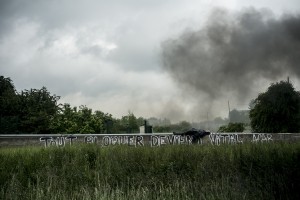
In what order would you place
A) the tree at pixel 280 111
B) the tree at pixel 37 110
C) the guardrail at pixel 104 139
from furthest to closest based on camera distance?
the tree at pixel 280 111, the tree at pixel 37 110, the guardrail at pixel 104 139

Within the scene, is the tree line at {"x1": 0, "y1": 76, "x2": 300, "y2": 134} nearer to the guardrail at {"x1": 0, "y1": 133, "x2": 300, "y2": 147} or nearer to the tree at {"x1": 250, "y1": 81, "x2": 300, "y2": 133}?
the tree at {"x1": 250, "y1": 81, "x2": 300, "y2": 133}

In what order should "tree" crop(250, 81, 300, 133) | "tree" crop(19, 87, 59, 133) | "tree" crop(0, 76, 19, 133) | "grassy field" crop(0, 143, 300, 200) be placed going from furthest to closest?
1. "tree" crop(250, 81, 300, 133)
2. "tree" crop(19, 87, 59, 133)
3. "tree" crop(0, 76, 19, 133)
4. "grassy field" crop(0, 143, 300, 200)

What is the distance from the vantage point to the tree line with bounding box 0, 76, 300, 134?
33.6 metres

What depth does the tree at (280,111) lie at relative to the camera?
125ft

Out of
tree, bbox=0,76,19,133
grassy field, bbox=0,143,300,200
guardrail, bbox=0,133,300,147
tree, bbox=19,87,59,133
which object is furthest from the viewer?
tree, bbox=19,87,59,133

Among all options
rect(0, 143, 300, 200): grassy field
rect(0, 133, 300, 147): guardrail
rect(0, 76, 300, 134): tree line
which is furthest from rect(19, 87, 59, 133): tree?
rect(0, 143, 300, 200): grassy field

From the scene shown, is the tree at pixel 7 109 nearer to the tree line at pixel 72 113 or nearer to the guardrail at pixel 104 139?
the tree line at pixel 72 113

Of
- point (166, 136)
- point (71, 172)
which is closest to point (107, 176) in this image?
point (71, 172)

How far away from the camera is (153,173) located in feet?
41.7

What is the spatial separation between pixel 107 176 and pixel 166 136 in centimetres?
1012

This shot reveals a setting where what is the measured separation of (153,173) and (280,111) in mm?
29271

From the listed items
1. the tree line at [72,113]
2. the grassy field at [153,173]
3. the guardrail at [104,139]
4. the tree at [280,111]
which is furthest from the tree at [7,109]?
the tree at [280,111]

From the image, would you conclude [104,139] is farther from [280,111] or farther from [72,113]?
[280,111]

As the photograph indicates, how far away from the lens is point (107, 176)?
12539 millimetres
